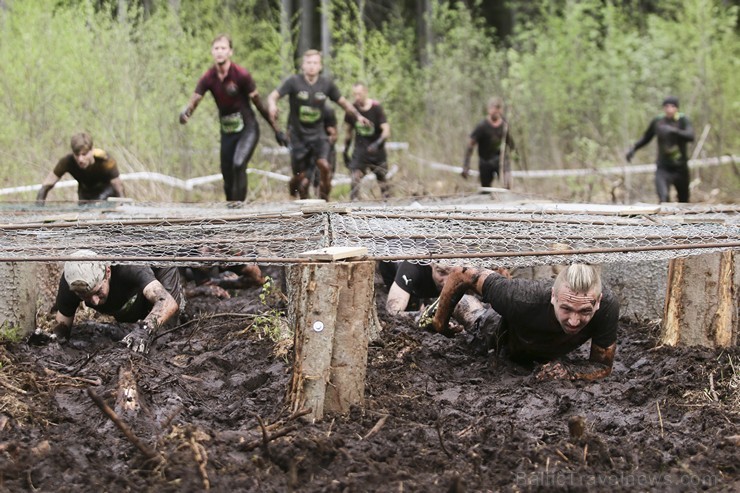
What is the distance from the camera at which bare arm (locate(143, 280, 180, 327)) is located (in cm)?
685

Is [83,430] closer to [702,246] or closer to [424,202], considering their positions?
[702,246]

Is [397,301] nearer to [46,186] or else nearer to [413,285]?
[413,285]

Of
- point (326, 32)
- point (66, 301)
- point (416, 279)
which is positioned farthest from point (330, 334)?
point (326, 32)

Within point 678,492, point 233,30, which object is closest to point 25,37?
point 233,30

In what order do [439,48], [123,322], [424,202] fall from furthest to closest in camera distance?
1. [439,48]
2. [424,202]
3. [123,322]

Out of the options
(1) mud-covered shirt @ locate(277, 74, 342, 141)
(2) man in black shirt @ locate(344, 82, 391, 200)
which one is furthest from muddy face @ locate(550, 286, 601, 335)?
(2) man in black shirt @ locate(344, 82, 391, 200)

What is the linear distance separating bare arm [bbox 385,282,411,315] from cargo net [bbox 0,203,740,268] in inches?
25.8

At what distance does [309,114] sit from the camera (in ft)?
40.7

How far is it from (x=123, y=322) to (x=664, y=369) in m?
3.77

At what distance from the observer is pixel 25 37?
15.7 meters

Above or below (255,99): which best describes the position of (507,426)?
below

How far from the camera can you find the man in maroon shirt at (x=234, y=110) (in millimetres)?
10734

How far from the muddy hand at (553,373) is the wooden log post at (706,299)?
3.66 ft

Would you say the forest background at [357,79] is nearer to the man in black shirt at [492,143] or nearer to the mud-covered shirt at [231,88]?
the man in black shirt at [492,143]
